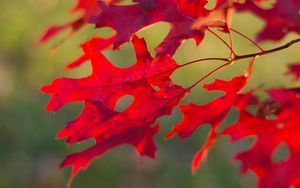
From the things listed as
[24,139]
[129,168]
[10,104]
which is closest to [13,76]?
[10,104]

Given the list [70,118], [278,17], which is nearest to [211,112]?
[278,17]

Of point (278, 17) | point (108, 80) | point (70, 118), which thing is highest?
point (278, 17)

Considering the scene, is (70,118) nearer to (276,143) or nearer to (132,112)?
(132,112)

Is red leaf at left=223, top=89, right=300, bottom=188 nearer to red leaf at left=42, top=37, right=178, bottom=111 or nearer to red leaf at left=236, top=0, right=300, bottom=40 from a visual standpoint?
red leaf at left=236, top=0, right=300, bottom=40

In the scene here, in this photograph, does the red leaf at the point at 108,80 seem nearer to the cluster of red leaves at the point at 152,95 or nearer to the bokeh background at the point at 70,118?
the cluster of red leaves at the point at 152,95

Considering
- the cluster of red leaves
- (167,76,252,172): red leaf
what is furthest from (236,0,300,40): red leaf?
(167,76,252,172): red leaf
